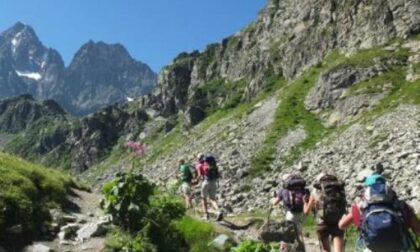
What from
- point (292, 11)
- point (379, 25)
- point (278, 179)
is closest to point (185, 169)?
point (278, 179)

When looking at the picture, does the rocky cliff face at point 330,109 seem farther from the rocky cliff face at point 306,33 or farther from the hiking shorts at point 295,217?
the hiking shorts at point 295,217

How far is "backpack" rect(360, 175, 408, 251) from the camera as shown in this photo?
10.4 meters

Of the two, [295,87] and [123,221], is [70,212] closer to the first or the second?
[123,221]

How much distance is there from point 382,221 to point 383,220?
0.02 metres

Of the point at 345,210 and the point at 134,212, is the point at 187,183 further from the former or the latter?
the point at 345,210

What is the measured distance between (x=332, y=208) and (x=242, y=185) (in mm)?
40998

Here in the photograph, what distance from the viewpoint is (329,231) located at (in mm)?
14500

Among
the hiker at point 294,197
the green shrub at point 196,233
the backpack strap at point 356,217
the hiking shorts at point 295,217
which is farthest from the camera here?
the green shrub at point 196,233

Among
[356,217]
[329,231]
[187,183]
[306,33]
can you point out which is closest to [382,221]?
[356,217]

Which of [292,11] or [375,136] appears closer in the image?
[375,136]

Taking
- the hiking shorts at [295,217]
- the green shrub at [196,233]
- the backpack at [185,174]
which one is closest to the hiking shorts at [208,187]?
the backpack at [185,174]

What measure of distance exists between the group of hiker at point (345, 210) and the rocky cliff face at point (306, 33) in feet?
244

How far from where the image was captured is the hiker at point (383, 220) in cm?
1039

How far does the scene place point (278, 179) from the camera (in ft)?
178
